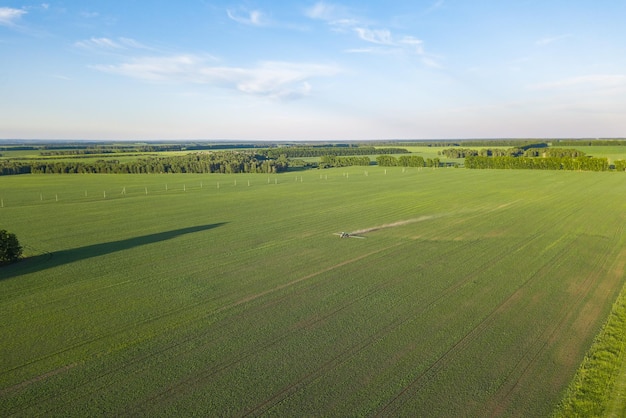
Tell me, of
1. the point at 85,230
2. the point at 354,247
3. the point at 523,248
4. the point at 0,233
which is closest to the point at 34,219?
the point at 85,230

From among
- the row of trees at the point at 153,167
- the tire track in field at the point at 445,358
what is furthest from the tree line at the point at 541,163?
the tire track in field at the point at 445,358

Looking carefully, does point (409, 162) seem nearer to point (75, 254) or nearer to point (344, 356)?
point (75, 254)

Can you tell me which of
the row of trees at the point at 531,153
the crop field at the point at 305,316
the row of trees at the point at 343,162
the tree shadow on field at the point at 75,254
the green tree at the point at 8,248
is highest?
the row of trees at the point at 531,153

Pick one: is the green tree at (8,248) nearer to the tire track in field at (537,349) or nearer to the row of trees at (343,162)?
the tire track in field at (537,349)

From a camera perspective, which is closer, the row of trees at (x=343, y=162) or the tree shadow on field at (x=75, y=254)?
the tree shadow on field at (x=75, y=254)

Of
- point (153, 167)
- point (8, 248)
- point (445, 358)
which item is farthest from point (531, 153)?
point (8, 248)

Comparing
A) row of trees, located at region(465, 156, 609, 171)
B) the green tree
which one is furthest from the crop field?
row of trees, located at region(465, 156, 609, 171)
